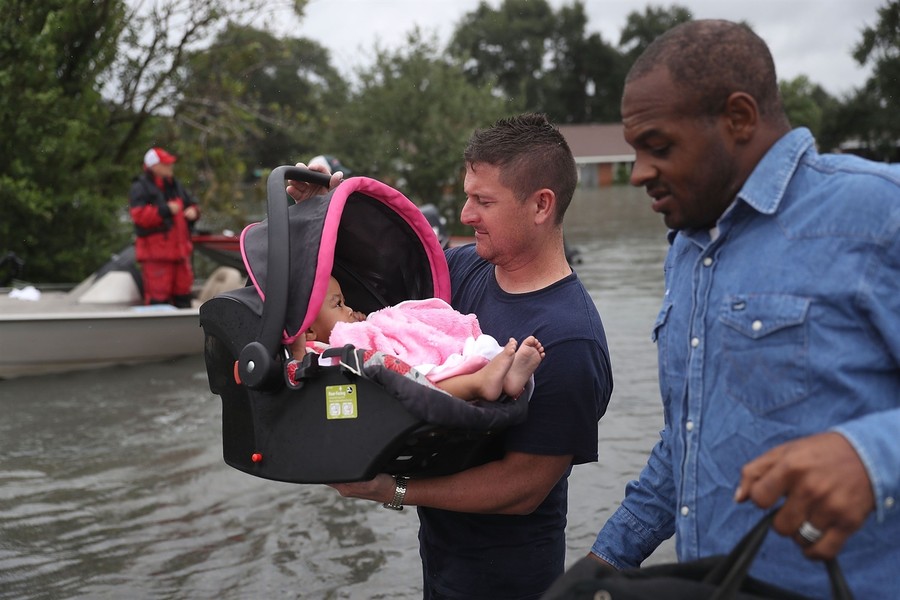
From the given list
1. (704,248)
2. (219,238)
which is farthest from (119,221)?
(704,248)

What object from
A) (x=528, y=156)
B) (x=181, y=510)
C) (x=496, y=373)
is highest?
(x=528, y=156)

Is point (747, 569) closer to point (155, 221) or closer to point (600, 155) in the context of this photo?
point (155, 221)

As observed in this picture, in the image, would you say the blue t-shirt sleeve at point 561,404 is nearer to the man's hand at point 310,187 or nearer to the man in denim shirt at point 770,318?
the man in denim shirt at point 770,318

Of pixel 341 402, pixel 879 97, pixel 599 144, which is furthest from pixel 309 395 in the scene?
pixel 599 144

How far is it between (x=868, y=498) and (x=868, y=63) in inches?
2166

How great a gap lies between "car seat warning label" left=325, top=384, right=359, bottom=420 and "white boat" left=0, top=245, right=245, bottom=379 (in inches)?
321

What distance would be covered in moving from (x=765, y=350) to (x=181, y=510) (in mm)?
5509

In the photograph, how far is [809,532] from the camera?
1.70 m

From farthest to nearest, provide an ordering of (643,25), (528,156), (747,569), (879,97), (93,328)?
1. (643,25)
2. (879,97)
3. (93,328)
4. (528,156)
5. (747,569)

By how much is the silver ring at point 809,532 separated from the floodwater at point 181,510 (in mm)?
4022

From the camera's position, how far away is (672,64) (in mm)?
1983

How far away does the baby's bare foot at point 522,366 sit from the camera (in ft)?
8.54

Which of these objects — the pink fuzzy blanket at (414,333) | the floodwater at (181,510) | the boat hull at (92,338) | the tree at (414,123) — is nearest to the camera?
the pink fuzzy blanket at (414,333)

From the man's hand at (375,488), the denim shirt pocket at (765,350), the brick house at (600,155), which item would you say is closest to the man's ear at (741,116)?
the denim shirt pocket at (765,350)
